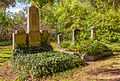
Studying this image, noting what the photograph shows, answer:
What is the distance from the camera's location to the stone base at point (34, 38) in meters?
6.62

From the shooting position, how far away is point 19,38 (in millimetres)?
6266

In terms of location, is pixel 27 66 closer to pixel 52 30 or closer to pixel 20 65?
pixel 20 65

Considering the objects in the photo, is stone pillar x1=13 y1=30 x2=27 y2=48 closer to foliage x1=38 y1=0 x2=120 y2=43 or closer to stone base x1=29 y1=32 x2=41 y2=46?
stone base x1=29 y1=32 x2=41 y2=46

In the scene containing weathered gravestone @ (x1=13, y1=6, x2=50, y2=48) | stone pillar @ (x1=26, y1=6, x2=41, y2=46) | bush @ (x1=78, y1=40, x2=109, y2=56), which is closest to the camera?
weathered gravestone @ (x1=13, y1=6, x2=50, y2=48)

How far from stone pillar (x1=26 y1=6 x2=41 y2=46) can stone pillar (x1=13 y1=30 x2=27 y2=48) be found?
1.08 ft

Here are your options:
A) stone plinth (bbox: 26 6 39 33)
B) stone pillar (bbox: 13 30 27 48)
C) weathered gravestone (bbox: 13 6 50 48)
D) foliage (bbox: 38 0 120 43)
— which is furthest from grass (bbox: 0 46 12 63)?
foliage (bbox: 38 0 120 43)

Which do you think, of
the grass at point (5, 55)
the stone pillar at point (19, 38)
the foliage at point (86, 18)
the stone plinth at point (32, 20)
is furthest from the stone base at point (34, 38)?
the foliage at point (86, 18)

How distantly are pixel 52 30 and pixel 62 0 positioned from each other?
13.5 ft

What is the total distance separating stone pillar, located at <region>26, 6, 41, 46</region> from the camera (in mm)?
6549

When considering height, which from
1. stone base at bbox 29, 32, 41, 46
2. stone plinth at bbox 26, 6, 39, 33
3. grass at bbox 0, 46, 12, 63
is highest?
stone plinth at bbox 26, 6, 39, 33

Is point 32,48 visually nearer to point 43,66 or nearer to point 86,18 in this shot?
point 43,66

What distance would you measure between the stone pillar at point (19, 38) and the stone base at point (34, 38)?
0.32 metres

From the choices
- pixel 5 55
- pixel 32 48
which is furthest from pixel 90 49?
pixel 5 55

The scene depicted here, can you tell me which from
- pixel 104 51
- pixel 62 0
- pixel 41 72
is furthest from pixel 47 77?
pixel 62 0
